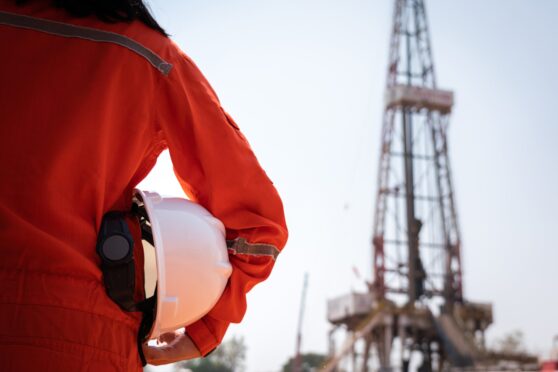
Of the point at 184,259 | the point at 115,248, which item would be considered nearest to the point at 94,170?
the point at 115,248

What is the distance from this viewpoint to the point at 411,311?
3822 centimetres

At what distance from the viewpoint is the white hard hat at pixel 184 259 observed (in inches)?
66.9

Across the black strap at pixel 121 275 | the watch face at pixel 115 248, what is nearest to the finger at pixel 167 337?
the black strap at pixel 121 275

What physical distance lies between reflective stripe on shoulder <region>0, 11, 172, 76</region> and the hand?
63 centimetres

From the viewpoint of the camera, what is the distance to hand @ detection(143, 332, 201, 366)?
1.77 metres

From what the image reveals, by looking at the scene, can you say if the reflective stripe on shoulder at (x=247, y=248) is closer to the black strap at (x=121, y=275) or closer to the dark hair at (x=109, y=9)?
the black strap at (x=121, y=275)

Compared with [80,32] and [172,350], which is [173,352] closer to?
[172,350]

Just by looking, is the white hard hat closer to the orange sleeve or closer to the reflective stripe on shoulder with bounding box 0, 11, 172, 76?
the orange sleeve

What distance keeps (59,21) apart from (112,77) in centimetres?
18

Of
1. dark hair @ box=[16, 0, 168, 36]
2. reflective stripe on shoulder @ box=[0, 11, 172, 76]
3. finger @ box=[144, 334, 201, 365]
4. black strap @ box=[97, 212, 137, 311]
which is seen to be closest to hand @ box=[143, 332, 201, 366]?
Result: finger @ box=[144, 334, 201, 365]

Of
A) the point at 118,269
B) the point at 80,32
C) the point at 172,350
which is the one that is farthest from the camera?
the point at 172,350

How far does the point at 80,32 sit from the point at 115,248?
1.67ft

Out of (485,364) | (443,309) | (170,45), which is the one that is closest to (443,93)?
(443,309)

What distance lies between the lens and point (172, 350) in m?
1.83
